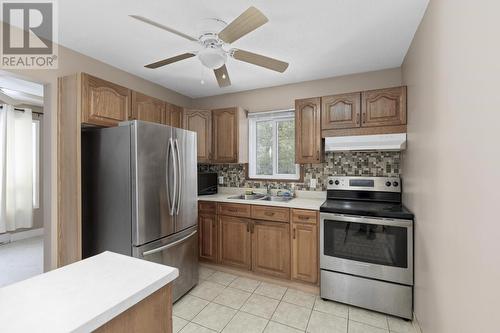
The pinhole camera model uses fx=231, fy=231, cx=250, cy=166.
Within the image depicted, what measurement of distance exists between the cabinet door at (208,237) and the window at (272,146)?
0.94 meters

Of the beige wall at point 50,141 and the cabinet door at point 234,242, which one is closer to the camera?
the beige wall at point 50,141

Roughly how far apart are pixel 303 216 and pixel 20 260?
13.2 feet

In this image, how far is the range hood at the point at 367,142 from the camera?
7.55ft

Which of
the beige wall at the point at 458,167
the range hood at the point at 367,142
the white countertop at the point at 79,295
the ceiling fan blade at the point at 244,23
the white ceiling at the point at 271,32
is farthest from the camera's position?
the range hood at the point at 367,142

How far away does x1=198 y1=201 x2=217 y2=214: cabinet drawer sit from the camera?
2969 millimetres

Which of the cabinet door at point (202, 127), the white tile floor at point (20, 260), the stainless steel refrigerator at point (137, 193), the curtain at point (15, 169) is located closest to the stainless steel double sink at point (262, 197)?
the cabinet door at point (202, 127)

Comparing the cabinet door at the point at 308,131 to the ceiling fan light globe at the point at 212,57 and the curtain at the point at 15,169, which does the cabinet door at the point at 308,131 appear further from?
the curtain at the point at 15,169

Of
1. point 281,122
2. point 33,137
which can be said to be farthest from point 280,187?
point 33,137

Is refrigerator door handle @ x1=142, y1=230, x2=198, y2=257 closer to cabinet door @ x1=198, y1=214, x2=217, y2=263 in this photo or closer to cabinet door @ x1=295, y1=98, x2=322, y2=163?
cabinet door @ x1=198, y1=214, x2=217, y2=263

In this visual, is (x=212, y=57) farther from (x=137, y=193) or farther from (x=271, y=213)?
(x=271, y=213)

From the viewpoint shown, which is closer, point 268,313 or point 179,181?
point 268,313

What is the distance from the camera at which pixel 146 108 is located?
269 cm

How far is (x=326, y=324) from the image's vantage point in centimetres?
198

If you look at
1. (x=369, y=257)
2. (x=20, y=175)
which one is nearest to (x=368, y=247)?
(x=369, y=257)
